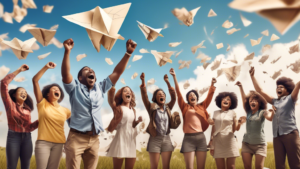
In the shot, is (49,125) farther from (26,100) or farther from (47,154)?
(26,100)

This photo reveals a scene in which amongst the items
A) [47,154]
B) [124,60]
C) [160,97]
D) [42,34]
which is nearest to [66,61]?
[124,60]

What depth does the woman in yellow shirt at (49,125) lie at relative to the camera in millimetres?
3174

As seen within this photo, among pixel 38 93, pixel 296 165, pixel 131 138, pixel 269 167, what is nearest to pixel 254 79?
pixel 296 165

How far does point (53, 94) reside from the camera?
357 cm

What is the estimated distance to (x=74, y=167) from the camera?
9.05 ft

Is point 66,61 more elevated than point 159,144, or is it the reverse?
point 66,61

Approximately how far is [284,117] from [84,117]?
9.83 feet

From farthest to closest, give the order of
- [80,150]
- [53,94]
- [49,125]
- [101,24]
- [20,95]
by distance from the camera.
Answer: [20,95], [53,94], [49,125], [80,150], [101,24]

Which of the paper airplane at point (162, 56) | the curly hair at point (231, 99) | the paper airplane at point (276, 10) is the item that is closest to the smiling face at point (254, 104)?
the curly hair at point (231, 99)

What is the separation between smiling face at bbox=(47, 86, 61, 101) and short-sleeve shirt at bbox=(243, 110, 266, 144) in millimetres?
2961

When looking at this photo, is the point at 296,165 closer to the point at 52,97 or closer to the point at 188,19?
the point at 188,19

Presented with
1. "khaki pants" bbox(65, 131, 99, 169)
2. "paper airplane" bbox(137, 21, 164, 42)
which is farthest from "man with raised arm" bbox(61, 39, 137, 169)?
"paper airplane" bbox(137, 21, 164, 42)

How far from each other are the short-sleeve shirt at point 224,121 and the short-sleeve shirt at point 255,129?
0.26 meters

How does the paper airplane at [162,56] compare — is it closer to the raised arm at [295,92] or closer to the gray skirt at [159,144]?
the gray skirt at [159,144]
